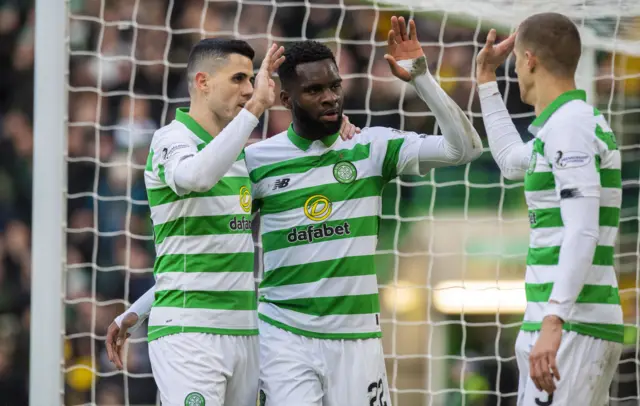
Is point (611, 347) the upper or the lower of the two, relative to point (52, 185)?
lower

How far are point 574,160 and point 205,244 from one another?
128 cm

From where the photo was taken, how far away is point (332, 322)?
390cm

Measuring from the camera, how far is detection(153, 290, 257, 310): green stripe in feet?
12.3

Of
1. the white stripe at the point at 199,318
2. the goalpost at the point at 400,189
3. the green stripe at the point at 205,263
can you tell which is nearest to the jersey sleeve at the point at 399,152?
the green stripe at the point at 205,263

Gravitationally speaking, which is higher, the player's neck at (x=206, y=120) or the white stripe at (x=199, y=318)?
the player's neck at (x=206, y=120)

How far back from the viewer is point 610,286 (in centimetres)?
320

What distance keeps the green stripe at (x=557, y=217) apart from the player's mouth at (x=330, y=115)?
0.98m

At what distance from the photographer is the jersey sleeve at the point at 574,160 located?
3.06 metres

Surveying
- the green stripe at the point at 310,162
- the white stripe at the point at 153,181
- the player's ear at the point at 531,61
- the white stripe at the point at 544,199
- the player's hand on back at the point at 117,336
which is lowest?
the player's hand on back at the point at 117,336

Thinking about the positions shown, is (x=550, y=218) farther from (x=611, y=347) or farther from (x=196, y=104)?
(x=196, y=104)

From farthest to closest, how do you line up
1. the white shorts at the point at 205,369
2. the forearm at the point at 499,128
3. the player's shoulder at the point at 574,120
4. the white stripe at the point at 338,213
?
the white stripe at the point at 338,213 < the forearm at the point at 499,128 < the white shorts at the point at 205,369 < the player's shoulder at the point at 574,120

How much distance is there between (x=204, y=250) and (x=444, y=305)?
92.0 inches

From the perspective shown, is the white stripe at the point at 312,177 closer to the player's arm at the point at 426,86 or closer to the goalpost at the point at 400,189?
the player's arm at the point at 426,86

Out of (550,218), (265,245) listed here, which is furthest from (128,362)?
(550,218)
